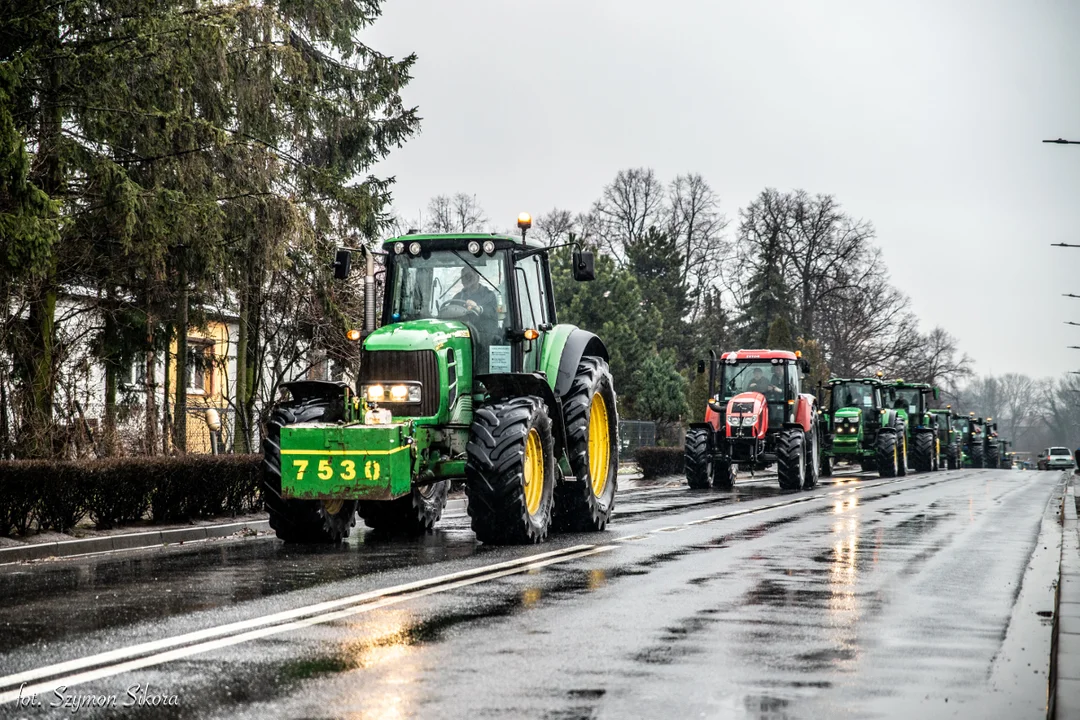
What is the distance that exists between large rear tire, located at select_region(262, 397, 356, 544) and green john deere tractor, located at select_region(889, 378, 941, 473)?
35.1 metres

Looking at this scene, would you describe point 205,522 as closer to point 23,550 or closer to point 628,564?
point 23,550

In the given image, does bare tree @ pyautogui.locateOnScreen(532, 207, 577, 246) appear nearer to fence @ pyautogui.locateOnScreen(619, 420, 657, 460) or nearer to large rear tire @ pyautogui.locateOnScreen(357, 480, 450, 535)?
fence @ pyautogui.locateOnScreen(619, 420, 657, 460)

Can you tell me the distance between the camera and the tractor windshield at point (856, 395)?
1740 inches

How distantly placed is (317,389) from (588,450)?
11.0 ft

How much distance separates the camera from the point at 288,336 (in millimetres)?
29500

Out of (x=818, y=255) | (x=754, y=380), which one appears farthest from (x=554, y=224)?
(x=754, y=380)

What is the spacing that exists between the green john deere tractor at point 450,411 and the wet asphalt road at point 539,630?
595 mm

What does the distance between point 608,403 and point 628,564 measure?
5.21 meters

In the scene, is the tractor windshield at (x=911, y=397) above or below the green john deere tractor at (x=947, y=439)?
above

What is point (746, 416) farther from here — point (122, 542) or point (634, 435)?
point (634, 435)

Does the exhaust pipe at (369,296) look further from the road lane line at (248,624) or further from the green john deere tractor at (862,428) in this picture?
the green john deere tractor at (862,428)

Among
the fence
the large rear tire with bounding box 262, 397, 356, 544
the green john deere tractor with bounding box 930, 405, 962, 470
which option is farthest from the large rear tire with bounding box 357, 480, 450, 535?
the green john deere tractor with bounding box 930, 405, 962, 470

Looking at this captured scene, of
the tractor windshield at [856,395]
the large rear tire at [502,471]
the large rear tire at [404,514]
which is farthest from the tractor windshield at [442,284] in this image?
the tractor windshield at [856,395]

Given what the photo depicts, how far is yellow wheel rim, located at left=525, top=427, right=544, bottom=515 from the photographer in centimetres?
1445
